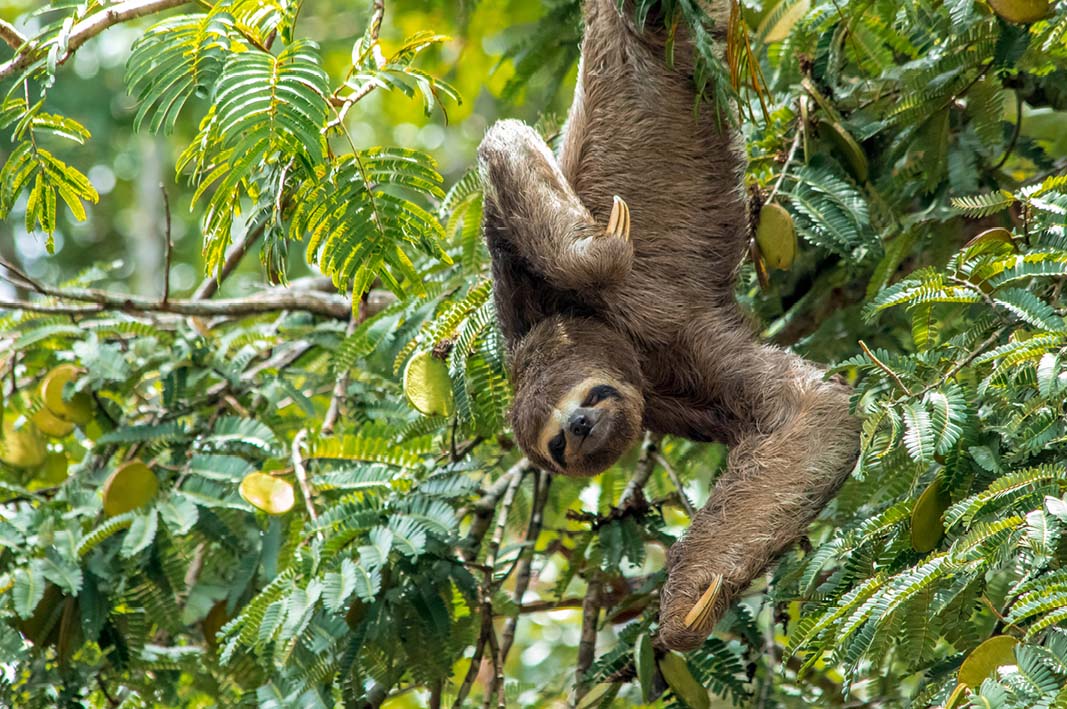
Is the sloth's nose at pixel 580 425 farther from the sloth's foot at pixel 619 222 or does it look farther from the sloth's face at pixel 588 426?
the sloth's foot at pixel 619 222

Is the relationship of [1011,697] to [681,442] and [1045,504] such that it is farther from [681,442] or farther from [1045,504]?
[681,442]

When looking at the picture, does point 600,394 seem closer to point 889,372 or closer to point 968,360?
point 889,372

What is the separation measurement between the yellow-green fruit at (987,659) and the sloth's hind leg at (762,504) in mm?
1026

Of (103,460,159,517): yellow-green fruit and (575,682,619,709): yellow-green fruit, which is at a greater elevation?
(103,460,159,517): yellow-green fruit

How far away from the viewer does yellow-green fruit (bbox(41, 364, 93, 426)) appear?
17.0ft

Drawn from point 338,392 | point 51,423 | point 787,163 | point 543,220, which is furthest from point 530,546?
point 51,423

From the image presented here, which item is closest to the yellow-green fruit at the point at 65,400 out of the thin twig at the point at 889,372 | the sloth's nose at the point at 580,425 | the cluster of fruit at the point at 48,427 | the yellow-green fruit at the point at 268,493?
the cluster of fruit at the point at 48,427

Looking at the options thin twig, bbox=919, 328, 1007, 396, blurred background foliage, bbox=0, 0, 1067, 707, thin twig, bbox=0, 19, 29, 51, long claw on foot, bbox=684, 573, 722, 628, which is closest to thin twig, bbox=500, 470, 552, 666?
blurred background foliage, bbox=0, 0, 1067, 707

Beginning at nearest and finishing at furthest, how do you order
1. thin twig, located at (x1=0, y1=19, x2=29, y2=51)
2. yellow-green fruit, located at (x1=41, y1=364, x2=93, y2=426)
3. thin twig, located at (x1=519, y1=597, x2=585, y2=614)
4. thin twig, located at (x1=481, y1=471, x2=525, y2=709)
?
1. thin twig, located at (x1=0, y1=19, x2=29, y2=51)
2. thin twig, located at (x1=481, y1=471, x2=525, y2=709)
3. thin twig, located at (x1=519, y1=597, x2=585, y2=614)
4. yellow-green fruit, located at (x1=41, y1=364, x2=93, y2=426)

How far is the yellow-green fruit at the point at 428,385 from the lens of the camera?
4156mm

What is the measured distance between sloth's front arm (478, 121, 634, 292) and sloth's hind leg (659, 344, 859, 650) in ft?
2.46

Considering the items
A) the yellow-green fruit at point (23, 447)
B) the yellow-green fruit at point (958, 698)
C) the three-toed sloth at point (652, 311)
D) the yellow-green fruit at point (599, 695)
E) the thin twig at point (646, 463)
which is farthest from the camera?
the yellow-green fruit at point (23, 447)

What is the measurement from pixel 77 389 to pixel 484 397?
1942 mm

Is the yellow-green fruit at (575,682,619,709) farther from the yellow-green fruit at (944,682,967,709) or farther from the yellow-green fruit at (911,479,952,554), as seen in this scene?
the yellow-green fruit at (944,682,967,709)
